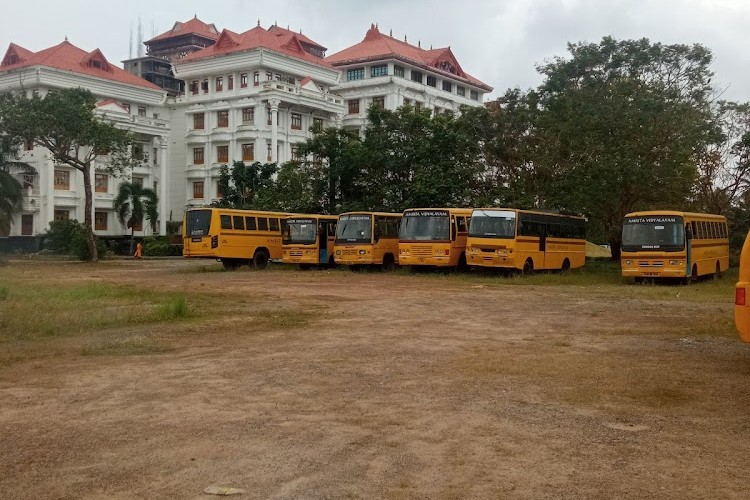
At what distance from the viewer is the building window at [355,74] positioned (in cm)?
5950

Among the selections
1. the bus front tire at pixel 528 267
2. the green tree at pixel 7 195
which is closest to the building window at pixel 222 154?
the green tree at pixel 7 195

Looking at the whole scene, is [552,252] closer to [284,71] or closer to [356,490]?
[356,490]

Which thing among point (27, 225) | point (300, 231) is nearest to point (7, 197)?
point (27, 225)

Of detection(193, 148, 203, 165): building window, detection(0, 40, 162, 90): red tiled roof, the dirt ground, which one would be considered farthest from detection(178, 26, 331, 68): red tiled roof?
the dirt ground

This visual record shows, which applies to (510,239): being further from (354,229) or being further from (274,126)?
(274,126)

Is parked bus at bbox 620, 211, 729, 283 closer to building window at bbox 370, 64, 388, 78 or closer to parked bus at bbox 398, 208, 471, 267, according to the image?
parked bus at bbox 398, 208, 471, 267

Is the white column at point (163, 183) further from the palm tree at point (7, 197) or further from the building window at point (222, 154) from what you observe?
→ the palm tree at point (7, 197)

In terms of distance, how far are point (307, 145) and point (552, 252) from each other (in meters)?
13.9

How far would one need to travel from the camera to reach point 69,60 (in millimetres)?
51406

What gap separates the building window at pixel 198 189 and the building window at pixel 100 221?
6906mm

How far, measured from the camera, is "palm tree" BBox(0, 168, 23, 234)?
34938mm

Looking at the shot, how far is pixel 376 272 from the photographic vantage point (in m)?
28.8

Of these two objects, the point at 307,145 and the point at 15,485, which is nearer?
the point at 15,485

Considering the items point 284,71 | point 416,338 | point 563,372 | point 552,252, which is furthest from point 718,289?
point 284,71
